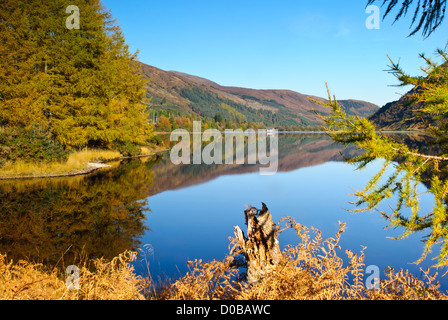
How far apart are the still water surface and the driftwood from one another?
193 cm

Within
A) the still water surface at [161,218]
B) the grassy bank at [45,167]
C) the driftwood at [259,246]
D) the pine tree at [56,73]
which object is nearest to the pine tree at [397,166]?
the still water surface at [161,218]

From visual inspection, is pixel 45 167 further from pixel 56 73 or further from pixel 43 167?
pixel 56 73

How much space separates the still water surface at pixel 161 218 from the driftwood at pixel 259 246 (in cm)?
193

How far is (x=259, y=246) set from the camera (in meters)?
Result: 4.65

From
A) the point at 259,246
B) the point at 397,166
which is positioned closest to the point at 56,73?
the point at 259,246

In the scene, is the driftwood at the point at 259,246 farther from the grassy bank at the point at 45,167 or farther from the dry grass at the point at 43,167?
the dry grass at the point at 43,167

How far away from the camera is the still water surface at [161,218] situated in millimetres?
6594

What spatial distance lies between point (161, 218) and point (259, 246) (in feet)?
19.5

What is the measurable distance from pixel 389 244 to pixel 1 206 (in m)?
12.2

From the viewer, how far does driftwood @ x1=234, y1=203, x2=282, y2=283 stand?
4449 mm

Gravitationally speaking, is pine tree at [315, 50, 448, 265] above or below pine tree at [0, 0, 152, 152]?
below

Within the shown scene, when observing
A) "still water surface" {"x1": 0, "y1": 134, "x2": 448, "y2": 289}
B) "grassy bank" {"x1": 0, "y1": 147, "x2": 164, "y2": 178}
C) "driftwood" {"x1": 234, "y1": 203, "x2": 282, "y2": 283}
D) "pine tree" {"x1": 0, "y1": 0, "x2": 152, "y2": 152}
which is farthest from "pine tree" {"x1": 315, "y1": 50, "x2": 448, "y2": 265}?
"pine tree" {"x1": 0, "y1": 0, "x2": 152, "y2": 152}

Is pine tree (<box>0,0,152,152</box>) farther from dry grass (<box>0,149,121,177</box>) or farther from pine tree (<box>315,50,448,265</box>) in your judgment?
pine tree (<box>315,50,448,265</box>)
